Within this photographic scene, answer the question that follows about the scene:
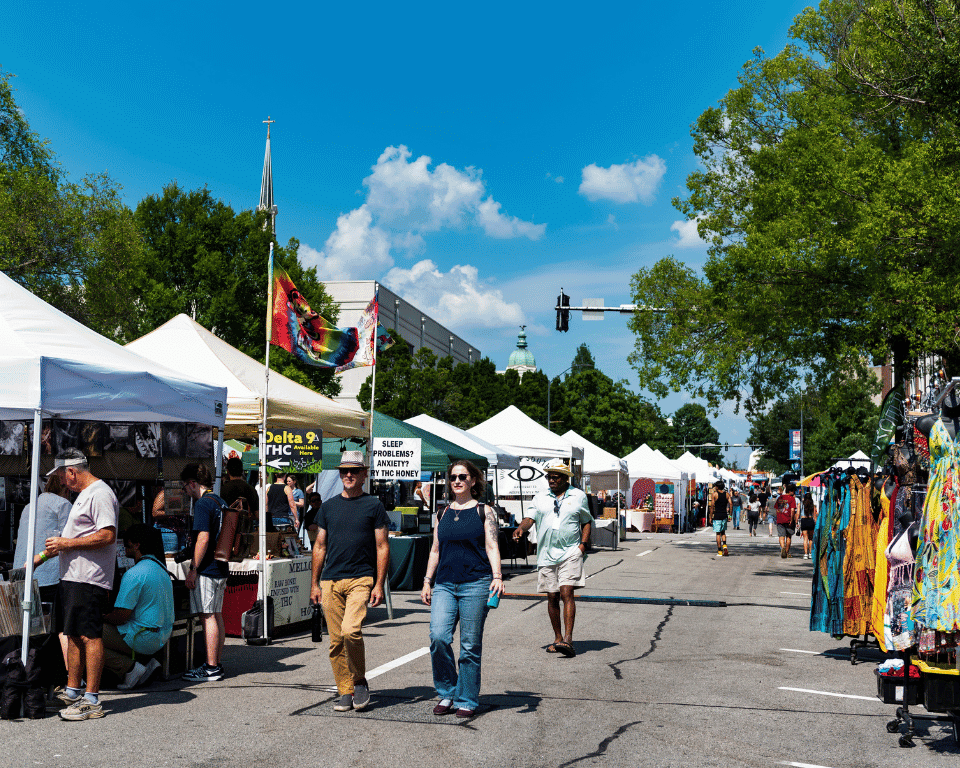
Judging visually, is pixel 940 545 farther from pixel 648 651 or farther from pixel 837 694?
pixel 648 651

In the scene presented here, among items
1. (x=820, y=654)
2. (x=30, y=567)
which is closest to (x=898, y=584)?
(x=820, y=654)

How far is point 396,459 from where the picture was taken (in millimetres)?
15023

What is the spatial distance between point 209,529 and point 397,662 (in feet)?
7.29

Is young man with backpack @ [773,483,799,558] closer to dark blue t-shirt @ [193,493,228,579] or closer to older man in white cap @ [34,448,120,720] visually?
dark blue t-shirt @ [193,493,228,579]

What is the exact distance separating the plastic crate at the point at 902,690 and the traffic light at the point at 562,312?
18.9 m

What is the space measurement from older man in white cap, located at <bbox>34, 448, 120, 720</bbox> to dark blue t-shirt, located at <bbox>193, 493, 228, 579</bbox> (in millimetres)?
1496

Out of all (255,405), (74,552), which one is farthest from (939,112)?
(74,552)

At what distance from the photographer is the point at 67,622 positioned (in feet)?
22.6

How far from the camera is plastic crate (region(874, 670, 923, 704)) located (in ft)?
21.1

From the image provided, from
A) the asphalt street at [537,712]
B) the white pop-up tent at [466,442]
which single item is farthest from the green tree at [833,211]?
the asphalt street at [537,712]

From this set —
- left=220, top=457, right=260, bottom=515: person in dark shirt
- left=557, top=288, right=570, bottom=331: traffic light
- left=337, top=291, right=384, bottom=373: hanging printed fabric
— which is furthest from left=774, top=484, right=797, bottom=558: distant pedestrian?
left=220, top=457, right=260, bottom=515: person in dark shirt

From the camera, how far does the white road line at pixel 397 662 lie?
8.81m

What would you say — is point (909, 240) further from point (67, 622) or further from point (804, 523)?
point (67, 622)

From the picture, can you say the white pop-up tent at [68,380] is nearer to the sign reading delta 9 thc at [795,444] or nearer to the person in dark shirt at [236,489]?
the person in dark shirt at [236,489]
